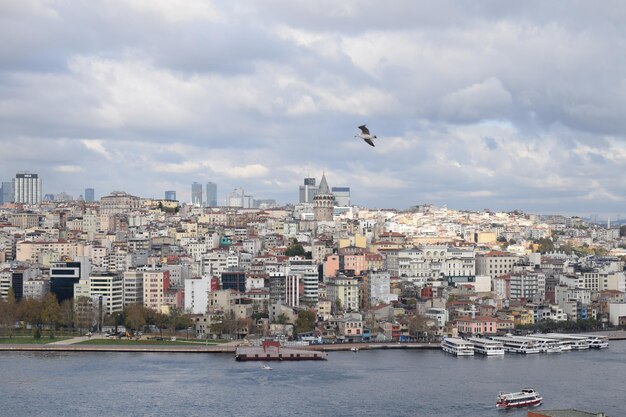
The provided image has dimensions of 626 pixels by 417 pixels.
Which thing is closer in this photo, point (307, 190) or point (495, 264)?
point (495, 264)

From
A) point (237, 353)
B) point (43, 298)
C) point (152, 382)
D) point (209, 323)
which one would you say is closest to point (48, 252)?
point (43, 298)

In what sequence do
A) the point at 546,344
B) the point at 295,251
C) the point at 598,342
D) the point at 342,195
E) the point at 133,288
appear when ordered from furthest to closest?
the point at 342,195 → the point at 295,251 → the point at 133,288 → the point at 598,342 → the point at 546,344

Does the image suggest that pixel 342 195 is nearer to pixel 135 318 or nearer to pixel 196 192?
pixel 196 192

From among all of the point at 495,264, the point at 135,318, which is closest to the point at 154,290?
the point at 135,318

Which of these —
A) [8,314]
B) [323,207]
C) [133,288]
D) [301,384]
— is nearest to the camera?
[301,384]

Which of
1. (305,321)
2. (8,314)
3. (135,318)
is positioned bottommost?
(305,321)

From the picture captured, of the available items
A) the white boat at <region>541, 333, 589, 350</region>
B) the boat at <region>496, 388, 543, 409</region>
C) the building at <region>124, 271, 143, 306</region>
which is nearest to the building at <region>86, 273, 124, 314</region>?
the building at <region>124, 271, 143, 306</region>

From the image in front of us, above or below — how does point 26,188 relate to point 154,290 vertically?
above

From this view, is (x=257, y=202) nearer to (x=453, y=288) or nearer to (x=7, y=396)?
(x=453, y=288)
